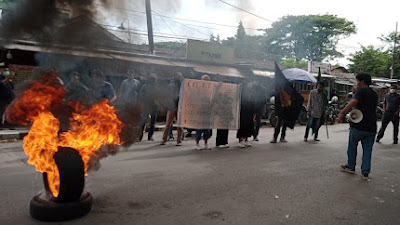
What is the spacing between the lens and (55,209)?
3.12 metres

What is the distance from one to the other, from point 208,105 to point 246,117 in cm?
103

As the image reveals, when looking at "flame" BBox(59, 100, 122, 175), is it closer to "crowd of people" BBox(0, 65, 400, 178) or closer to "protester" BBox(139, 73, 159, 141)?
"crowd of people" BBox(0, 65, 400, 178)

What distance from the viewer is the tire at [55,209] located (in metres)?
3.12

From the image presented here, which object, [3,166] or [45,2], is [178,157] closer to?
[3,166]

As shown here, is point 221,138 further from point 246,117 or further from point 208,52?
point 208,52

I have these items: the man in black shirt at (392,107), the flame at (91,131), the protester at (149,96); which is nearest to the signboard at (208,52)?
the protester at (149,96)

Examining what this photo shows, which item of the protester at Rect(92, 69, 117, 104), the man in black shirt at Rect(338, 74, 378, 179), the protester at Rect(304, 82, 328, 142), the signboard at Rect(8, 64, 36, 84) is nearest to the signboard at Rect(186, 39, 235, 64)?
the protester at Rect(304, 82, 328, 142)

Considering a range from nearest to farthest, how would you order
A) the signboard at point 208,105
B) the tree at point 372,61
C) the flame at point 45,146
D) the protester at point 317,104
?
the flame at point 45,146, the signboard at point 208,105, the protester at point 317,104, the tree at point 372,61

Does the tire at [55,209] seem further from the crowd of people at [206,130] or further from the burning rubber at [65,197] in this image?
the crowd of people at [206,130]

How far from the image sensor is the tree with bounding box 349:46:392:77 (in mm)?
32000

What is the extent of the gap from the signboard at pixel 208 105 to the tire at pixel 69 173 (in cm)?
416

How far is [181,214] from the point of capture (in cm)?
348

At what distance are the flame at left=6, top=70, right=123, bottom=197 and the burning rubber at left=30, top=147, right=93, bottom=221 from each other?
10 cm

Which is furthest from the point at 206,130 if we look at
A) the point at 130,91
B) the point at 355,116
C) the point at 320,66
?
the point at 320,66
